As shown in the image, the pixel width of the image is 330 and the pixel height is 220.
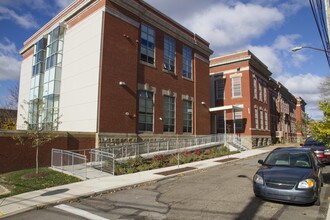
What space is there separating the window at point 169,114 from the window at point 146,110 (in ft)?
6.83

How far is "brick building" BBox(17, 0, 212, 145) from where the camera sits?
21.3 meters

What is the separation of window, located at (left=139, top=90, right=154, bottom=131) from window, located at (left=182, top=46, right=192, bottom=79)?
6.94 meters

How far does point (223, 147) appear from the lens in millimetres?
29953

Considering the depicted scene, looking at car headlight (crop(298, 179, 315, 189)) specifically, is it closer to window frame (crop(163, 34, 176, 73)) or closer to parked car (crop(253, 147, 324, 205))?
parked car (crop(253, 147, 324, 205))

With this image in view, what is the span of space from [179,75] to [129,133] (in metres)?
10.1

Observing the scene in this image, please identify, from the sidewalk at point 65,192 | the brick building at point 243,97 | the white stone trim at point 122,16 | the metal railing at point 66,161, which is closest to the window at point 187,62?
the brick building at point 243,97

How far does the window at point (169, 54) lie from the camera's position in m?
28.1

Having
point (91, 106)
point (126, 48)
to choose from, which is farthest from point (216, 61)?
point (91, 106)

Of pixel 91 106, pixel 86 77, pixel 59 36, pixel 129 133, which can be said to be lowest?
pixel 129 133

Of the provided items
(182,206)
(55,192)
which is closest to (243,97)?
(55,192)

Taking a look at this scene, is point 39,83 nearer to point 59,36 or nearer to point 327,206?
point 59,36

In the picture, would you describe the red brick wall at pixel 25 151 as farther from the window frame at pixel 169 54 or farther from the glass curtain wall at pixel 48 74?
the window frame at pixel 169 54

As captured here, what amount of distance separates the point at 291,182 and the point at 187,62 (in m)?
24.6

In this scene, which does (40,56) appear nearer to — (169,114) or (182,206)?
(169,114)
